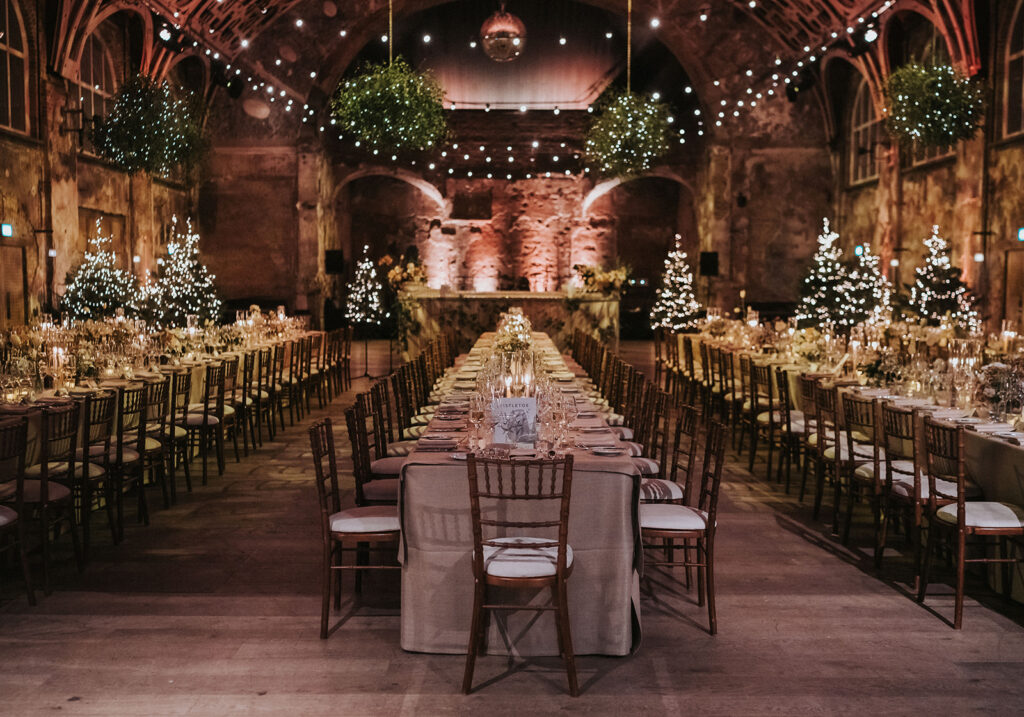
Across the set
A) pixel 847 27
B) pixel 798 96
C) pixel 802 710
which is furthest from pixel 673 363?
pixel 802 710

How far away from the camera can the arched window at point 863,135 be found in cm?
1669

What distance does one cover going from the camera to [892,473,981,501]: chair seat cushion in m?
4.80

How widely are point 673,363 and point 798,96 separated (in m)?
8.13

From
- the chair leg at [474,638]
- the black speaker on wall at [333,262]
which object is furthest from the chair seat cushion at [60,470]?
the black speaker on wall at [333,262]

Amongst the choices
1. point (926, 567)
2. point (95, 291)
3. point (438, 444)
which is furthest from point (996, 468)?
point (95, 291)

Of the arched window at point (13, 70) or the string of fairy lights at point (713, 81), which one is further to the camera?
the string of fairy lights at point (713, 81)

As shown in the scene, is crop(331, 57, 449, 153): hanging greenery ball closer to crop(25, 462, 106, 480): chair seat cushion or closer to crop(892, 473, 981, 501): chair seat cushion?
crop(25, 462, 106, 480): chair seat cushion

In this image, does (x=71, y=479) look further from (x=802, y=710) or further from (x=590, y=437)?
(x=802, y=710)

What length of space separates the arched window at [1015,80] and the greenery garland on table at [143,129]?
10.6m

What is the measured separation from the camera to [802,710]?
11.2 feet

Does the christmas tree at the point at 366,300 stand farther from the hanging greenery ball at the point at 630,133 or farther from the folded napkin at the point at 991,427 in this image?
the folded napkin at the point at 991,427

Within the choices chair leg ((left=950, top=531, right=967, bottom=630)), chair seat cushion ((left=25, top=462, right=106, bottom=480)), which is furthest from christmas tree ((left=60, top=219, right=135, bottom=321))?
chair leg ((left=950, top=531, right=967, bottom=630))

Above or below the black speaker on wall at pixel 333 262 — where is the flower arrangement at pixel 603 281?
below

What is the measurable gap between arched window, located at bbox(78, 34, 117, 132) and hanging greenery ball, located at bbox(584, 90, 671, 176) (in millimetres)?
7184
